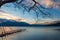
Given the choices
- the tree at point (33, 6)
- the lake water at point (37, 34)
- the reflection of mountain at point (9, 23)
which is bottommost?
the lake water at point (37, 34)

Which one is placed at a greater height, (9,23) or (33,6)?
(33,6)

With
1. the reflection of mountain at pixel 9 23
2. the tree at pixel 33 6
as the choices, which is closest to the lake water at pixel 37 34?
the reflection of mountain at pixel 9 23

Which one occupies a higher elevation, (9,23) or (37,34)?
(9,23)

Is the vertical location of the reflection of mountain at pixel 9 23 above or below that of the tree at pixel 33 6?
below

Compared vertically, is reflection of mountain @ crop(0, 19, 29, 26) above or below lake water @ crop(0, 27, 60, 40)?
above

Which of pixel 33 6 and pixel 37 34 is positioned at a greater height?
pixel 33 6

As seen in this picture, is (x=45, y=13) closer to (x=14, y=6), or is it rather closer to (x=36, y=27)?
(x=36, y=27)

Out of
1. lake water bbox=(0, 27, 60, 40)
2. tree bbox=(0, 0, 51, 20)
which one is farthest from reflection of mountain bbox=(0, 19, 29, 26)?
tree bbox=(0, 0, 51, 20)

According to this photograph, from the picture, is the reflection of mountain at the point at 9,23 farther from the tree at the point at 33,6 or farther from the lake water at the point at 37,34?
the tree at the point at 33,6

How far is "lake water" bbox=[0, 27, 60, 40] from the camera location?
2.73 m

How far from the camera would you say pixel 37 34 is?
2736mm

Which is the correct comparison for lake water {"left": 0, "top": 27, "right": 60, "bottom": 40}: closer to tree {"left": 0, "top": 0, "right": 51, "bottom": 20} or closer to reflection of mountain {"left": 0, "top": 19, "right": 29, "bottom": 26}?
reflection of mountain {"left": 0, "top": 19, "right": 29, "bottom": 26}

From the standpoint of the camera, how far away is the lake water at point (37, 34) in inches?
107

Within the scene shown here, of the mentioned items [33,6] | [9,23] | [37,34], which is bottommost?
[37,34]
